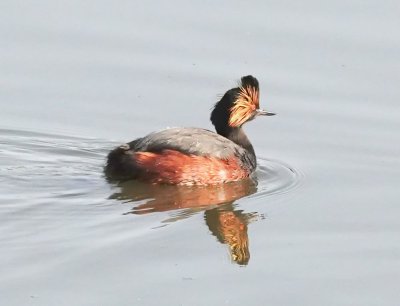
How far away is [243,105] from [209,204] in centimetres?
187

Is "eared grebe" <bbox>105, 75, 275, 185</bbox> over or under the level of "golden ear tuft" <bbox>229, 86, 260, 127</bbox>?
under

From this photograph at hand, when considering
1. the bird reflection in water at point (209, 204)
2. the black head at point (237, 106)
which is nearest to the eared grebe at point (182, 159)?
the bird reflection in water at point (209, 204)

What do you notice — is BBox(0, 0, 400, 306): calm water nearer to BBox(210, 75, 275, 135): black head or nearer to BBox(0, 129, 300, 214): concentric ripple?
BBox(0, 129, 300, 214): concentric ripple

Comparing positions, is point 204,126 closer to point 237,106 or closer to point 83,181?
point 237,106

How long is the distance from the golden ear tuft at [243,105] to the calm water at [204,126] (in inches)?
14.0

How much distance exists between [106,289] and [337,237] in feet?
7.89

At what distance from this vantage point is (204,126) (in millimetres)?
13312

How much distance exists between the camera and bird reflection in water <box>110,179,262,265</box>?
10.5 meters

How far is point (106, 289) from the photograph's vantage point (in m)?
8.74

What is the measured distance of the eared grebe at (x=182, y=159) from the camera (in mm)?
11914

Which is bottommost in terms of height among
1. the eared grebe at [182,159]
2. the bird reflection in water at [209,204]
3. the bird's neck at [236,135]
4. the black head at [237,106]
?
the bird reflection in water at [209,204]

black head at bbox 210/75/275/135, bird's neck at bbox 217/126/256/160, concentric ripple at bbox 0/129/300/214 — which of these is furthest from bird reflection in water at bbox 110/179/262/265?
black head at bbox 210/75/275/135

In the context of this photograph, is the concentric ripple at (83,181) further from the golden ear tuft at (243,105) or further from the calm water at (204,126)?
the golden ear tuft at (243,105)

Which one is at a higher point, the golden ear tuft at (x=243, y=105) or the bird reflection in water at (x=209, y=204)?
the golden ear tuft at (x=243, y=105)
